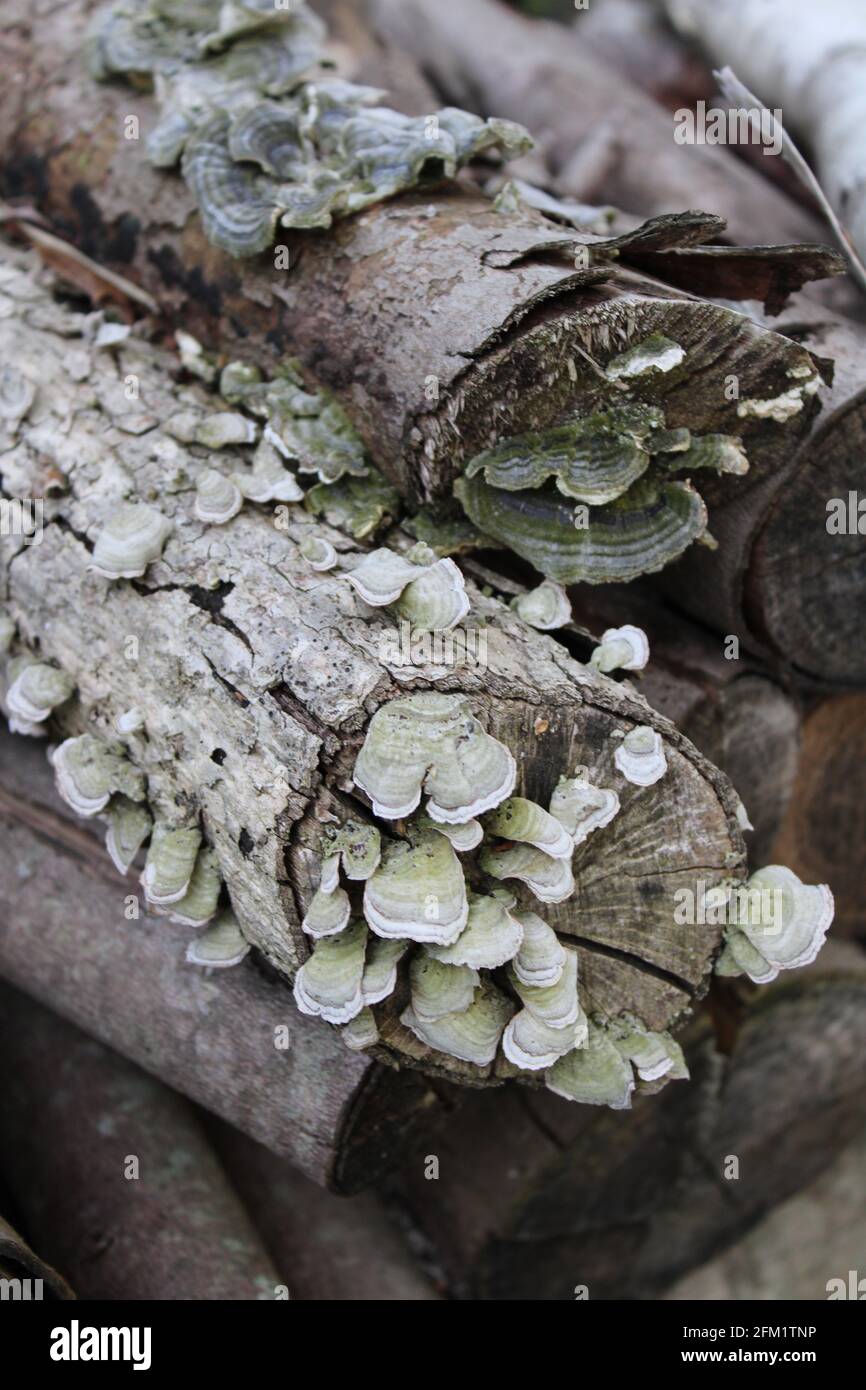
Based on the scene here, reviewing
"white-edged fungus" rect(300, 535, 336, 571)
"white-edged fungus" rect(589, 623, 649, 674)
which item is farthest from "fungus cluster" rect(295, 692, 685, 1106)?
"white-edged fungus" rect(300, 535, 336, 571)

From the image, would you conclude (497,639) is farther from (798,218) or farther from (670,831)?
(798,218)

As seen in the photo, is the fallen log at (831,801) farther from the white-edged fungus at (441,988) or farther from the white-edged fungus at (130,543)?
the white-edged fungus at (130,543)

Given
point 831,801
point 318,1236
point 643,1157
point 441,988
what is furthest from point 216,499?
point 643,1157

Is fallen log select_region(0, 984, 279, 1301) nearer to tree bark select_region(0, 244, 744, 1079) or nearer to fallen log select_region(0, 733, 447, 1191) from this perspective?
fallen log select_region(0, 733, 447, 1191)

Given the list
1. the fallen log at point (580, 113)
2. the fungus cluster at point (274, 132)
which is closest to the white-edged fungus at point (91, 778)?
the fungus cluster at point (274, 132)
